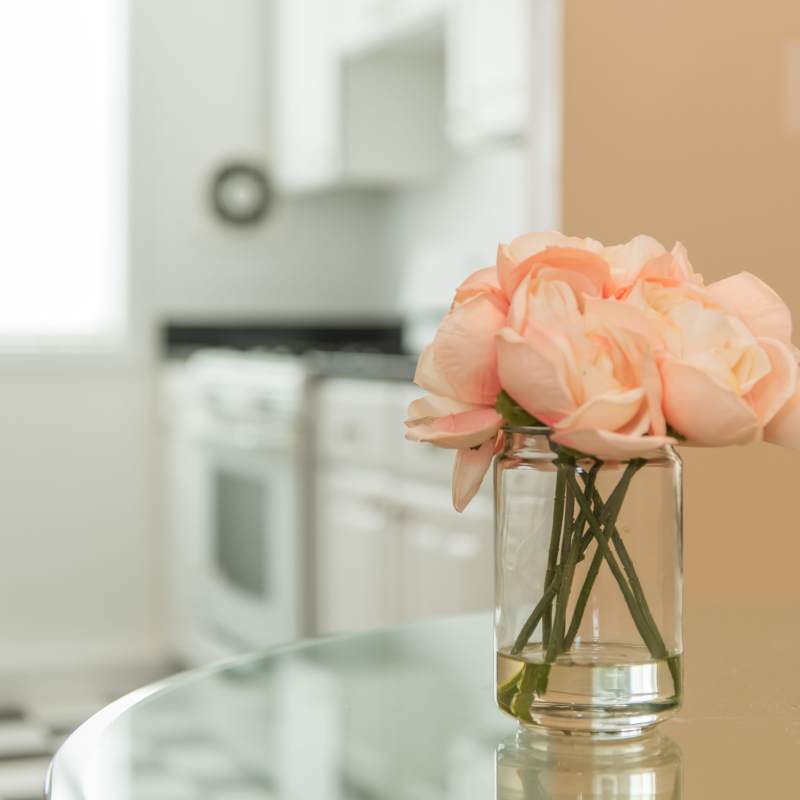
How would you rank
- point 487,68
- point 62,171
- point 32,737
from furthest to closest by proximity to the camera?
point 62,171
point 32,737
point 487,68

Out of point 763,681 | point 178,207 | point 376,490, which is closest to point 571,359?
point 763,681

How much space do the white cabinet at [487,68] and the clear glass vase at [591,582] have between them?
2491mm

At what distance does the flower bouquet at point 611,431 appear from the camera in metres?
0.65

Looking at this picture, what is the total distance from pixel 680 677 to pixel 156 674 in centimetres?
376

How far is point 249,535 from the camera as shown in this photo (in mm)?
3625

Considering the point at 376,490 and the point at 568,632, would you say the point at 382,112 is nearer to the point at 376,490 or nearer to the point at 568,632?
the point at 376,490

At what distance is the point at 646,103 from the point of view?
1.22 meters

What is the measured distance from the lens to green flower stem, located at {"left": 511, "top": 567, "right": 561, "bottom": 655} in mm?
693

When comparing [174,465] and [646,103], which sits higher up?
[646,103]

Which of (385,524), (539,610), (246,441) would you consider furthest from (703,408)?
(246,441)

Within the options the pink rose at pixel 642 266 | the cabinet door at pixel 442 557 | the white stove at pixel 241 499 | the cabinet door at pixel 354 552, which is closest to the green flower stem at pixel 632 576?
the pink rose at pixel 642 266

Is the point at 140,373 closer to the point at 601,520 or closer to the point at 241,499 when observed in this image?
the point at 241,499

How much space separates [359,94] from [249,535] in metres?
1.32

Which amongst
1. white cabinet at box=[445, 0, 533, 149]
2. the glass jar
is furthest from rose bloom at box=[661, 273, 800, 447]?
white cabinet at box=[445, 0, 533, 149]
